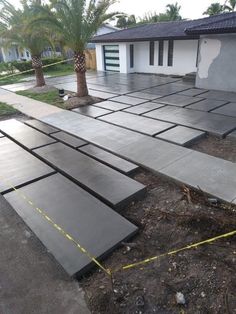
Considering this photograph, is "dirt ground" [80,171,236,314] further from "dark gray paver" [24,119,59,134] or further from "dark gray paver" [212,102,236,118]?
"dark gray paver" [212,102,236,118]

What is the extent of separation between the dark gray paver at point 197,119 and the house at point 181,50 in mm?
3710

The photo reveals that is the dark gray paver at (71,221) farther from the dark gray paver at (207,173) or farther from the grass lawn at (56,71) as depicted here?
the grass lawn at (56,71)

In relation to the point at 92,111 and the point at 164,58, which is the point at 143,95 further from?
the point at 164,58

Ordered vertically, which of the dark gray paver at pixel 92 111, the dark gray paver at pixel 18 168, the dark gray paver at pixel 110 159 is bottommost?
the dark gray paver at pixel 110 159

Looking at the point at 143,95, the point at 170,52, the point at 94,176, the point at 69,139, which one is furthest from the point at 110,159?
the point at 170,52

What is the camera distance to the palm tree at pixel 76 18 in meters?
9.80

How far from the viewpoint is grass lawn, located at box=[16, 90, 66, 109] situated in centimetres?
1104

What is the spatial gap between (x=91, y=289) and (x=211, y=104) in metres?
8.37

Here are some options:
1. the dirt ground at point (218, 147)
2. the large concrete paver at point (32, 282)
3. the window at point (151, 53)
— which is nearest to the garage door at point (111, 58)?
the window at point (151, 53)

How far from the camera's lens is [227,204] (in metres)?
4.21

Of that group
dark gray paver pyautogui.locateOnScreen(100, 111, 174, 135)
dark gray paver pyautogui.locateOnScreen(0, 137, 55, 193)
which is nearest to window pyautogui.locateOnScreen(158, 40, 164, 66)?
dark gray paver pyautogui.locateOnScreen(100, 111, 174, 135)

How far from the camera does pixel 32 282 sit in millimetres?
3096

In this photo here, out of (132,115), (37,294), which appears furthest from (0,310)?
(132,115)

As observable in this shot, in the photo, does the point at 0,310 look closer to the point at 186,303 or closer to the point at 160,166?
the point at 186,303
